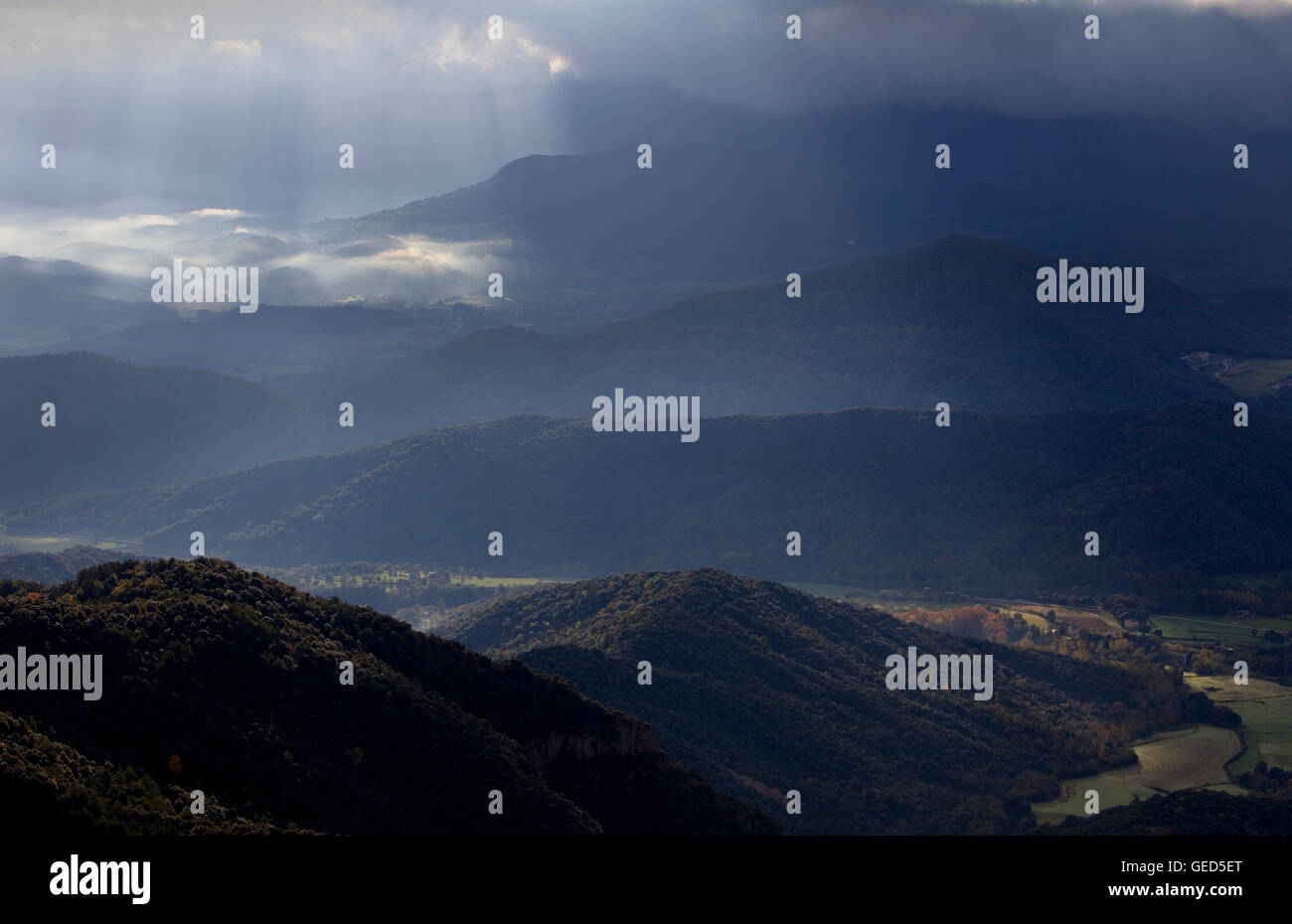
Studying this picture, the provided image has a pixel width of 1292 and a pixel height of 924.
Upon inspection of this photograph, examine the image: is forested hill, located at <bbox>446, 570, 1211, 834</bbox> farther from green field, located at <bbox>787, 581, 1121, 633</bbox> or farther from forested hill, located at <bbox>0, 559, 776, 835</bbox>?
green field, located at <bbox>787, 581, 1121, 633</bbox>

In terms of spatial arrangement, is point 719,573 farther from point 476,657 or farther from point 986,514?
point 986,514

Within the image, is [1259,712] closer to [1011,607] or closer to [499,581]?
[1011,607]

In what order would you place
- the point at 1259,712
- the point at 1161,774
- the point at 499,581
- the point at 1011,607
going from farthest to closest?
1. the point at 499,581
2. the point at 1011,607
3. the point at 1259,712
4. the point at 1161,774

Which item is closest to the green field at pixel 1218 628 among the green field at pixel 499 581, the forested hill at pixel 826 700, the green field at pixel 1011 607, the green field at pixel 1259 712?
the green field at pixel 1011 607

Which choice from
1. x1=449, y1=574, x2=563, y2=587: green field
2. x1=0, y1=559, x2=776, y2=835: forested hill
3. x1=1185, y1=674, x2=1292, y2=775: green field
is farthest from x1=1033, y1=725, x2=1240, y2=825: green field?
x1=449, y1=574, x2=563, y2=587: green field

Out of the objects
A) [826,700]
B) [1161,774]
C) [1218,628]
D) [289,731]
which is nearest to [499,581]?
[1218,628]

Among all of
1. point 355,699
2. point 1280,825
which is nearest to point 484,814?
point 355,699
